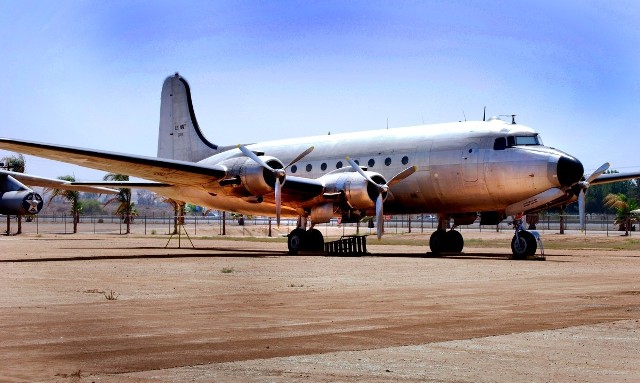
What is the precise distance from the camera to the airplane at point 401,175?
29109mm

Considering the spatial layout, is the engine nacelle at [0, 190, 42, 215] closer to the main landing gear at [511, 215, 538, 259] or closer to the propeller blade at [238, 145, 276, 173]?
the propeller blade at [238, 145, 276, 173]

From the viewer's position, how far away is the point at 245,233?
75062 mm

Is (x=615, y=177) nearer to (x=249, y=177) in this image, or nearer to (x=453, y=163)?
(x=453, y=163)

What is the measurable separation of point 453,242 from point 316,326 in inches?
938

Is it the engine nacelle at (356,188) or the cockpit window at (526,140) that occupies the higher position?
the cockpit window at (526,140)

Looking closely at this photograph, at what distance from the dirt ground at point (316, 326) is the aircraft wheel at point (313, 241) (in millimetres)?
11019

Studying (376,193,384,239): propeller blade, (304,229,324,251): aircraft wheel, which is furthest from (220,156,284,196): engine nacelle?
(376,193,384,239): propeller blade

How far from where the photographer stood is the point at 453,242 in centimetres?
3462

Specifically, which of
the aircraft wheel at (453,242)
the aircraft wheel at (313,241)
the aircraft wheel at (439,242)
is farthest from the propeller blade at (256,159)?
the aircraft wheel at (453,242)

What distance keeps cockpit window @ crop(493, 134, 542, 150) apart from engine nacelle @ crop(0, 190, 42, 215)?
954 inches

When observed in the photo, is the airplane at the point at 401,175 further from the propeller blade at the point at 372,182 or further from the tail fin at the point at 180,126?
the tail fin at the point at 180,126

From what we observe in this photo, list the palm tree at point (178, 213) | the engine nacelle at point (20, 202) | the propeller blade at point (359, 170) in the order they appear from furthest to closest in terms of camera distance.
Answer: the engine nacelle at point (20, 202), the palm tree at point (178, 213), the propeller blade at point (359, 170)

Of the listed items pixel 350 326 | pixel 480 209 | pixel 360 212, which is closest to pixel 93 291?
pixel 350 326

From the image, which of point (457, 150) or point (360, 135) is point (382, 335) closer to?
point (457, 150)
